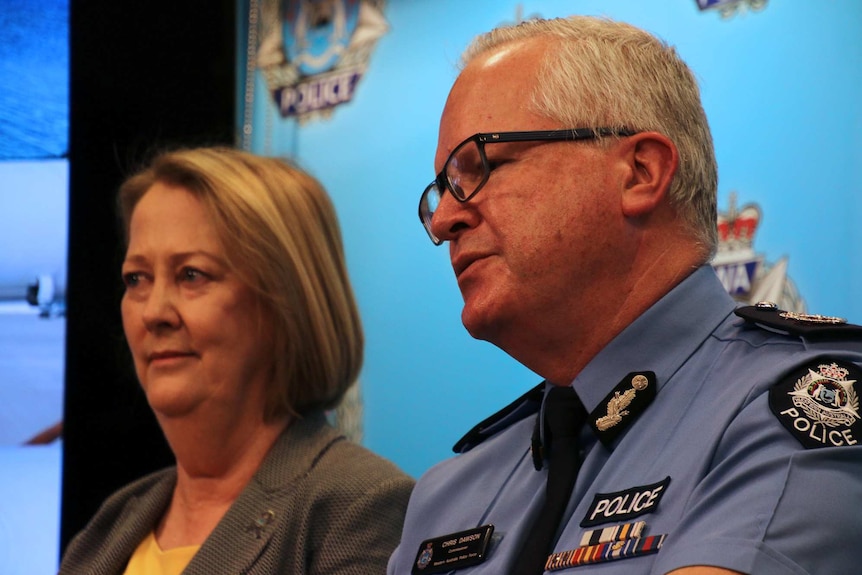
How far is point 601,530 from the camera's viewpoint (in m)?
1.41

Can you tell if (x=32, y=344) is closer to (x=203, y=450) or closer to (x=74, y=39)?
(x=74, y=39)

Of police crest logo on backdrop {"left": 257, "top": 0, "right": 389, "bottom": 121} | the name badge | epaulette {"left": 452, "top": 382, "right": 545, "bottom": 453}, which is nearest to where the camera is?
the name badge

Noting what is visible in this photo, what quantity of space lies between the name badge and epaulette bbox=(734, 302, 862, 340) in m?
0.49

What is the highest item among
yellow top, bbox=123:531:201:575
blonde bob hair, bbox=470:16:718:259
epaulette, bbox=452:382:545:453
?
blonde bob hair, bbox=470:16:718:259

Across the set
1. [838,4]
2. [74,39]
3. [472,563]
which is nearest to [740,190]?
[838,4]

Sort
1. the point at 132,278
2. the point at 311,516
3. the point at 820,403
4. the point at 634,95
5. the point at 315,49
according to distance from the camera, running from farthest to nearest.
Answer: the point at 315,49 → the point at 132,278 → the point at 311,516 → the point at 634,95 → the point at 820,403

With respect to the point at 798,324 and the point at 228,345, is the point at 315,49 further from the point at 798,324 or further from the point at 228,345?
the point at 798,324

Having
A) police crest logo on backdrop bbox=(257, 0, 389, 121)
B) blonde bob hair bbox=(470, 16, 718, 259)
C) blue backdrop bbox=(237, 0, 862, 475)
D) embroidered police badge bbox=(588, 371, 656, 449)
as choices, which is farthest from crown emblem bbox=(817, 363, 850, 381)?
police crest logo on backdrop bbox=(257, 0, 389, 121)

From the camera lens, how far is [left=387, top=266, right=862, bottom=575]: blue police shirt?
121cm

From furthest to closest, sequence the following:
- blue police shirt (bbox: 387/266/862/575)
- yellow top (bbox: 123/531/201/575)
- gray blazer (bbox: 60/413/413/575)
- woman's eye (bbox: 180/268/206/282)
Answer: woman's eye (bbox: 180/268/206/282)
yellow top (bbox: 123/531/201/575)
gray blazer (bbox: 60/413/413/575)
blue police shirt (bbox: 387/266/862/575)

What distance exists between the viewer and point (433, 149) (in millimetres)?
3092

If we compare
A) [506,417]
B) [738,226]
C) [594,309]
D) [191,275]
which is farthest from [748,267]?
[191,275]

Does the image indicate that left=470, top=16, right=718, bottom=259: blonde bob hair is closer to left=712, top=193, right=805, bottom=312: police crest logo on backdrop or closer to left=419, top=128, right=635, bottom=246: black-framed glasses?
left=419, top=128, right=635, bottom=246: black-framed glasses

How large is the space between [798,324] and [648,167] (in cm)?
34
